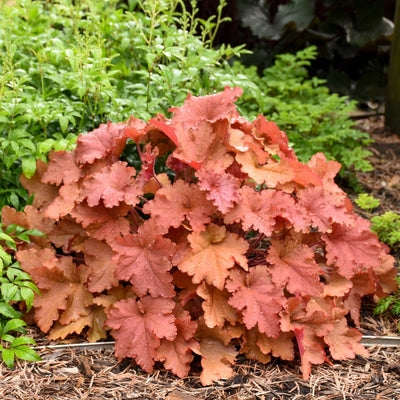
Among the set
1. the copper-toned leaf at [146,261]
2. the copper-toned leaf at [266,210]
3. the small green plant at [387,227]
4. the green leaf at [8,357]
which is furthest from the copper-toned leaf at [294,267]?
the green leaf at [8,357]

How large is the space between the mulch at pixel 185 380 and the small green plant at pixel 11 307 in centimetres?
9

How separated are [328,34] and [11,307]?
4.09 meters

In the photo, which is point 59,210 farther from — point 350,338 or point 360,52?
point 360,52

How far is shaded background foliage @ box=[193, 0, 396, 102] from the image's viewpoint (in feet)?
15.8

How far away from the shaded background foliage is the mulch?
3.36 m

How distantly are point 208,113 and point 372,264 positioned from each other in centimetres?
105

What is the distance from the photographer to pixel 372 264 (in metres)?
2.36

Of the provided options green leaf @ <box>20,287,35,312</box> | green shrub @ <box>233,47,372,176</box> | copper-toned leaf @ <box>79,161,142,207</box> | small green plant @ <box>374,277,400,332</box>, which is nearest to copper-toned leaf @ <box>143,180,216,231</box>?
copper-toned leaf @ <box>79,161,142,207</box>

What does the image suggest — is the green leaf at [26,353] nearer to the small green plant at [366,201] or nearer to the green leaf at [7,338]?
the green leaf at [7,338]

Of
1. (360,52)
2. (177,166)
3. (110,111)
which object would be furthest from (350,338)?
(360,52)

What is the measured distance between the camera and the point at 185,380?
2.14 metres

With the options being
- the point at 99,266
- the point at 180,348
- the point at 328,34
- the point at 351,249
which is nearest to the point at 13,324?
the point at 99,266

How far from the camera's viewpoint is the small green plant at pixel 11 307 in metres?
2.10

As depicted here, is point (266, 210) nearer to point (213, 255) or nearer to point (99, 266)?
point (213, 255)
